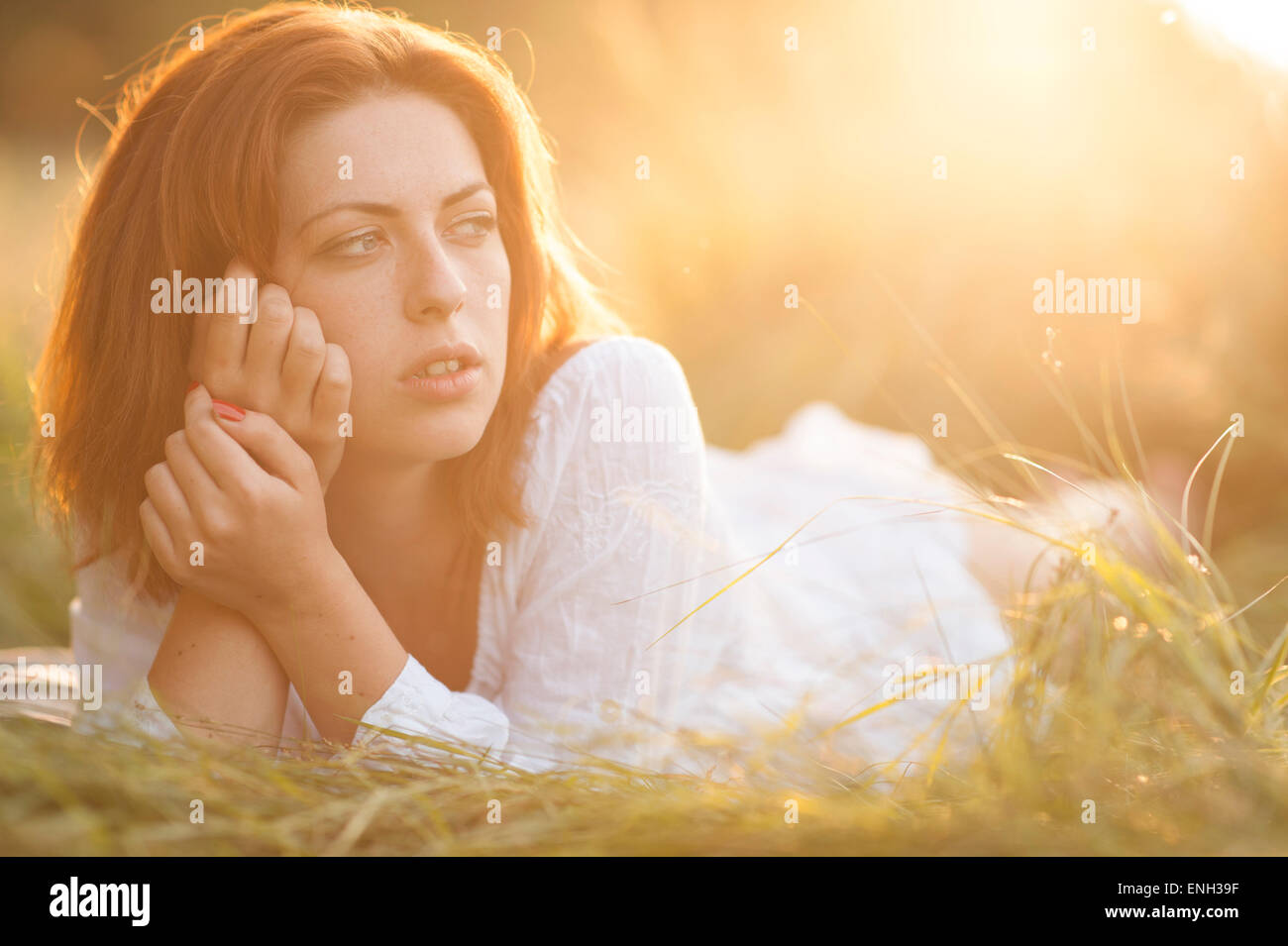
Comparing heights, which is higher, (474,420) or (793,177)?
(793,177)

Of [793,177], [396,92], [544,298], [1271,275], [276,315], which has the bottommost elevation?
[276,315]

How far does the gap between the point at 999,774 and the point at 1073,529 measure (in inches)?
12.4

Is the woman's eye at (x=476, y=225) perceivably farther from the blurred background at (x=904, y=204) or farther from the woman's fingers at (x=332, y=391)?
the blurred background at (x=904, y=204)

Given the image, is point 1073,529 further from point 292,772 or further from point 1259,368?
point 1259,368

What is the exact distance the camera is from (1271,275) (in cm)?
244

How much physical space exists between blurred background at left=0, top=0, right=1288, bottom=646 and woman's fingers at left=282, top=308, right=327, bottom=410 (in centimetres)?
62

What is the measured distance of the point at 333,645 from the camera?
3.66ft

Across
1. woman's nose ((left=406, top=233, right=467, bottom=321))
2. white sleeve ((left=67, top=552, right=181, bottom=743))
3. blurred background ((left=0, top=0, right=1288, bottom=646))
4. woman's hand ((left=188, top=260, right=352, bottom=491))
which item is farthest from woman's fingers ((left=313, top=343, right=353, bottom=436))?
blurred background ((left=0, top=0, right=1288, bottom=646))

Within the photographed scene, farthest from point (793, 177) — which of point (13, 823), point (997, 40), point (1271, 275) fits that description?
point (13, 823)

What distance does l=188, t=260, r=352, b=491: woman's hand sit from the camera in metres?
1.11

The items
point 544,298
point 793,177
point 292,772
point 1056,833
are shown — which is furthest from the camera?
point 793,177

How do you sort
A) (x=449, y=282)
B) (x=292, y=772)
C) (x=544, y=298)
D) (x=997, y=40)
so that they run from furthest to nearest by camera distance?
(x=997, y=40), (x=544, y=298), (x=449, y=282), (x=292, y=772)

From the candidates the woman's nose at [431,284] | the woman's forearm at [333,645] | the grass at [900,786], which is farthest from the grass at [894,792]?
the woman's nose at [431,284]

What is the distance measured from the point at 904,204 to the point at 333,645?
297 centimetres
